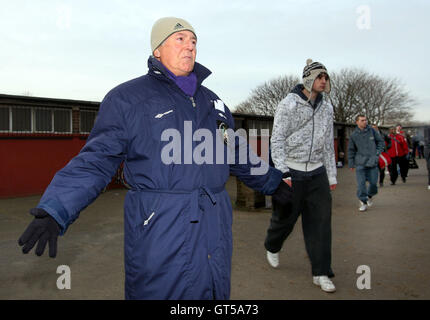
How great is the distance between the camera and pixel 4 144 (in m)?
13.7

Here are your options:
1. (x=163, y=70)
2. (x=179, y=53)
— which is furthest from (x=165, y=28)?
(x=163, y=70)

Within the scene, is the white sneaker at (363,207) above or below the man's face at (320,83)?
below

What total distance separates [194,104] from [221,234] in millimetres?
728

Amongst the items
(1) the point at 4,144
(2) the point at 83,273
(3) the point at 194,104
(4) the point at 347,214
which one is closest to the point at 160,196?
(3) the point at 194,104

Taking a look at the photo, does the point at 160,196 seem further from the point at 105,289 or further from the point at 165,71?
the point at 105,289

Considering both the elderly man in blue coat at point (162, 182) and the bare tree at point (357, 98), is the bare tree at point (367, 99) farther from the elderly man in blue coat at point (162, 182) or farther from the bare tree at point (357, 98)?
the elderly man in blue coat at point (162, 182)

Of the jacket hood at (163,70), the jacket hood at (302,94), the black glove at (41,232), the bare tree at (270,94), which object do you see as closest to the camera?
the black glove at (41,232)

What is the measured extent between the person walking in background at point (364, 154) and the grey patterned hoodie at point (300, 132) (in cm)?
529

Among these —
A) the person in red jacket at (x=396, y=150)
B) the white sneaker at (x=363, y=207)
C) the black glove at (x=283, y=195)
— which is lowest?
the white sneaker at (x=363, y=207)

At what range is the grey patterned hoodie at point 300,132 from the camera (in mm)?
4379

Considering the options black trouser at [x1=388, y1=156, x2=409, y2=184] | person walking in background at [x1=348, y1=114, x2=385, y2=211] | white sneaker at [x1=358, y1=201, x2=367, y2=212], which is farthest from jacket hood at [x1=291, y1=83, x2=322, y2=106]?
black trouser at [x1=388, y1=156, x2=409, y2=184]

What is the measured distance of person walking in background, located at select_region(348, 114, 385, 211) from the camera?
30.8 feet

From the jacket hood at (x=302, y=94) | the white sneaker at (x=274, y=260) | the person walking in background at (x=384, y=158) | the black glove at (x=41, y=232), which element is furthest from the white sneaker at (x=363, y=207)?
the black glove at (x=41, y=232)

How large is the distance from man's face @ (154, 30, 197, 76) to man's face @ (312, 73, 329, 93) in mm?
2155
